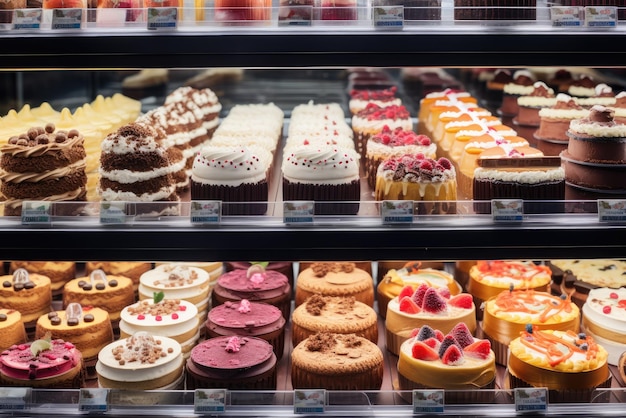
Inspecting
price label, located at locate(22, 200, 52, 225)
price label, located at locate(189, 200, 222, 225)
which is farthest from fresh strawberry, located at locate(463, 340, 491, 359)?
price label, located at locate(22, 200, 52, 225)

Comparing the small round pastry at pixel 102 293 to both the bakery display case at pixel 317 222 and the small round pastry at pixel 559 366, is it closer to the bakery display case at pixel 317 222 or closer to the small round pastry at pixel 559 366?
the bakery display case at pixel 317 222

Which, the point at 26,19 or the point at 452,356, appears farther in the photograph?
the point at 452,356

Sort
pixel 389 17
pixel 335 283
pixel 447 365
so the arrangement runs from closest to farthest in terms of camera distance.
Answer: pixel 389 17, pixel 447 365, pixel 335 283

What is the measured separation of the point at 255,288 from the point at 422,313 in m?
0.87

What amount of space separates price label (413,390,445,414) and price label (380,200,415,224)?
64 cm

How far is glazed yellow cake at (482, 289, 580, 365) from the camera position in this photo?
3475mm

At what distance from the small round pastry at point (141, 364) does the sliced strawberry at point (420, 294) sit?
111cm

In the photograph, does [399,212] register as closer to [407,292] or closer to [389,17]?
[389,17]

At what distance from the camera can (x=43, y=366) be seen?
3057 mm

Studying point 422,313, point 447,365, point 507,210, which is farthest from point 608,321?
point 507,210

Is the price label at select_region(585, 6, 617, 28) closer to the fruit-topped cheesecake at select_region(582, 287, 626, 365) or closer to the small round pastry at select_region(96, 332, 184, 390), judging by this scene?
the fruit-topped cheesecake at select_region(582, 287, 626, 365)

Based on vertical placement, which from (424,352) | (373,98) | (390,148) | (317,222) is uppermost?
(373,98)

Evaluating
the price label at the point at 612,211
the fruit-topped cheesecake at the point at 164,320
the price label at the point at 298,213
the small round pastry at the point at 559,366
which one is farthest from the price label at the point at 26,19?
the small round pastry at the point at 559,366

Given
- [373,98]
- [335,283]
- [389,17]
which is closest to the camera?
[389,17]
